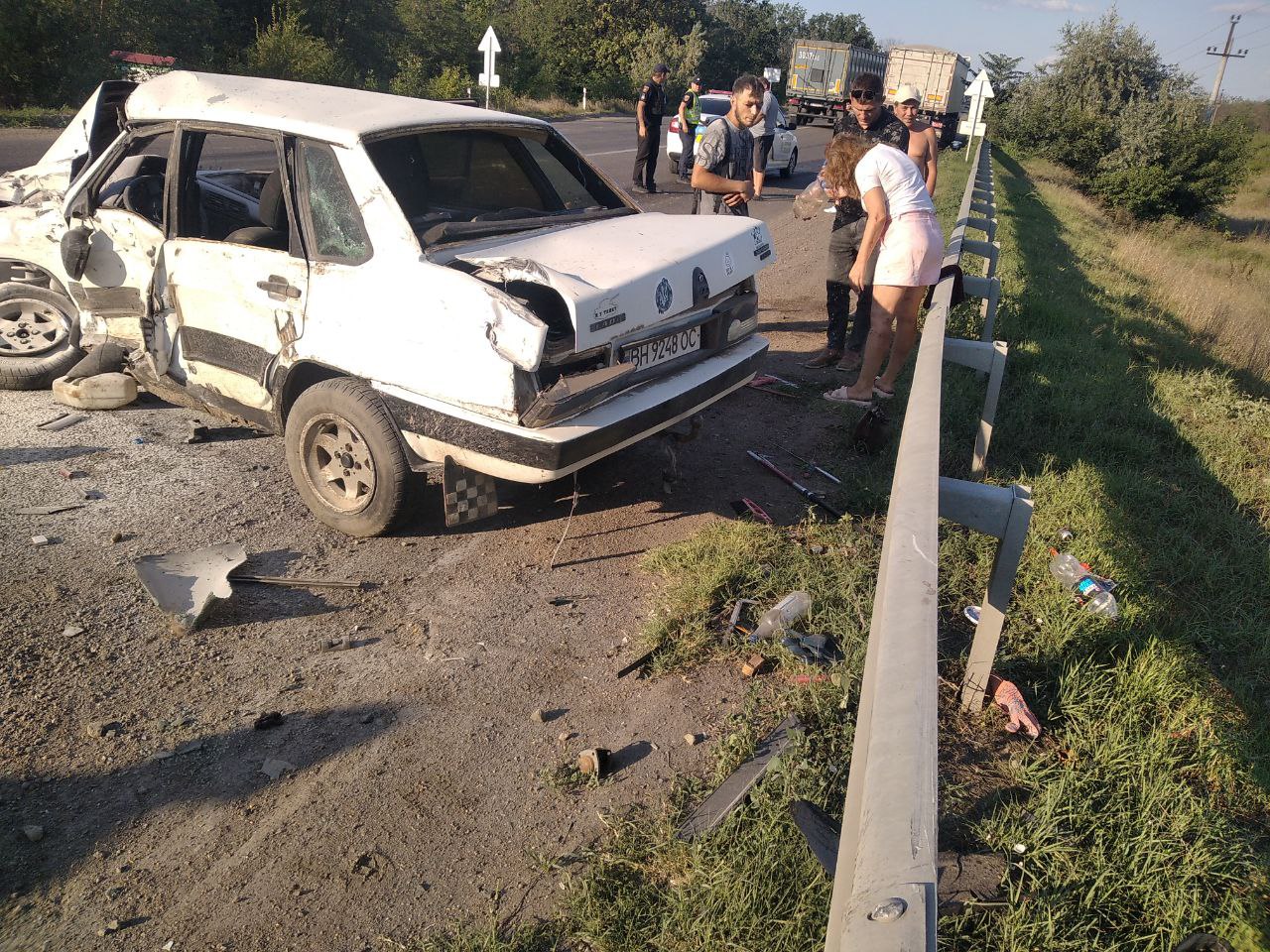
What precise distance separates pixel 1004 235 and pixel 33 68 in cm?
2209

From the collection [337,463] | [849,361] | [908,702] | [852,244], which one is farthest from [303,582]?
[852,244]

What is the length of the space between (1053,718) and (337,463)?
317 centimetres

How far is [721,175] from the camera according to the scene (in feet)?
23.9

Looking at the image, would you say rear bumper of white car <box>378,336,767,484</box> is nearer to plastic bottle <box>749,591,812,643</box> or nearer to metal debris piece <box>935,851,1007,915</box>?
plastic bottle <box>749,591,812,643</box>

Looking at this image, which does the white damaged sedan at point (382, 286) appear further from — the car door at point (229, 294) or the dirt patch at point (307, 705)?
the dirt patch at point (307, 705)

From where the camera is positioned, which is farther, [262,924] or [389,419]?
[389,419]

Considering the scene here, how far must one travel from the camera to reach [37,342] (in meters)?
5.75

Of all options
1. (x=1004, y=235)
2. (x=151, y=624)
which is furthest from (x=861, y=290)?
(x=1004, y=235)

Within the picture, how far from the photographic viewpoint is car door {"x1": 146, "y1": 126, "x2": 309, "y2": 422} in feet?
14.2

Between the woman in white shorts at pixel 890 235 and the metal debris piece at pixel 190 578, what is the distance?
4.09 metres

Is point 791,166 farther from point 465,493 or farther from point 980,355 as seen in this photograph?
point 465,493

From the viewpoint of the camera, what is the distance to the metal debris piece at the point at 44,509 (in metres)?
4.34

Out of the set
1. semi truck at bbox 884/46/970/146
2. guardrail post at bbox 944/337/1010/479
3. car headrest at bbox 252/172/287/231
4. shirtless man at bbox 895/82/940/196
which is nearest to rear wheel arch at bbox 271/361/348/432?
car headrest at bbox 252/172/287/231

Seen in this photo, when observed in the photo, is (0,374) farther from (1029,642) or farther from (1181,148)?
(1181,148)
